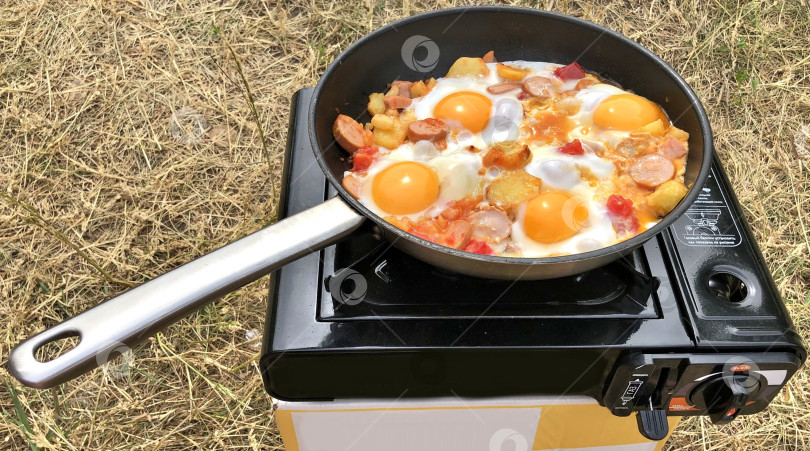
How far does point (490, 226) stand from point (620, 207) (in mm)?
338

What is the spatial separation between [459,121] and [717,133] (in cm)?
218

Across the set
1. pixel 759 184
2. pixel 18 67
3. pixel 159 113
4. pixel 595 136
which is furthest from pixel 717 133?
pixel 18 67

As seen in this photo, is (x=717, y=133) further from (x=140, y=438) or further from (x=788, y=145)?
(x=140, y=438)

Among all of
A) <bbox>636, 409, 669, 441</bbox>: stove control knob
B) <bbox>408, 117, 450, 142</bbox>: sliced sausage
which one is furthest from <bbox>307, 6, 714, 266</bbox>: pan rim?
<bbox>636, 409, 669, 441</bbox>: stove control knob

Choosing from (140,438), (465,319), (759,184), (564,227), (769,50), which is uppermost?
(564,227)

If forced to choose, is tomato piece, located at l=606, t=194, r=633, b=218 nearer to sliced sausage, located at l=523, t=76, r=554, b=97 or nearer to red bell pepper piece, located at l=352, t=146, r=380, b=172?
sliced sausage, located at l=523, t=76, r=554, b=97

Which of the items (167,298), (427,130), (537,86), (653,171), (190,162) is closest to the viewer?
(167,298)

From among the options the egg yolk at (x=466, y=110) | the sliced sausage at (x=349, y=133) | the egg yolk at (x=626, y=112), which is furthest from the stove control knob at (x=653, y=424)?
the sliced sausage at (x=349, y=133)

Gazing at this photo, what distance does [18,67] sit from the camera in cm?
348

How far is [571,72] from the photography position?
1781 mm

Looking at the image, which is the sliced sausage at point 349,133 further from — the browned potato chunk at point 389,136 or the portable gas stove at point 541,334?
the portable gas stove at point 541,334

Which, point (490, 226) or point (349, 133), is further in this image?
point (349, 133)

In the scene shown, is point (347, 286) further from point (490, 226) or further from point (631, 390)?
point (631, 390)

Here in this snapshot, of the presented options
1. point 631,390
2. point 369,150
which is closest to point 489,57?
point 369,150
